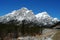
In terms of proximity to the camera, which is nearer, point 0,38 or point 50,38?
point 50,38

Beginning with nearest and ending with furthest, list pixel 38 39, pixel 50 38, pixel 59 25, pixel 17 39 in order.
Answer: pixel 50 38 < pixel 38 39 < pixel 17 39 < pixel 59 25

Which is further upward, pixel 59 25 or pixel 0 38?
pixel 59 25

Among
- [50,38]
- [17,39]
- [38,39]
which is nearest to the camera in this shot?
[50,38]

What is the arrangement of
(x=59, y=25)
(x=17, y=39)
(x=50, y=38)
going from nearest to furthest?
(x=50, y=38)
(x=17, y=39)
(x=59, y=25)

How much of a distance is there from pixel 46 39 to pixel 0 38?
9.98 meters

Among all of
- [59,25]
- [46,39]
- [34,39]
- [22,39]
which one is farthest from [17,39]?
[59,25]

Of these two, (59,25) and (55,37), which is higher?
(59,25)

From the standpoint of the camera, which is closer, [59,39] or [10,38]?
[59,39]

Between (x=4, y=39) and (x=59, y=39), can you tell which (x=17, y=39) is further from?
(x=59, y=39)

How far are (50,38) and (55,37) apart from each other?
1.31 metres

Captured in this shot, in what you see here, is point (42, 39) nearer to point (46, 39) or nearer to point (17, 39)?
point (46, 39)

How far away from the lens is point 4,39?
1508 inches

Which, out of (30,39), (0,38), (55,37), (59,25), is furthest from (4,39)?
(59,25)

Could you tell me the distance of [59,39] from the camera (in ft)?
115
